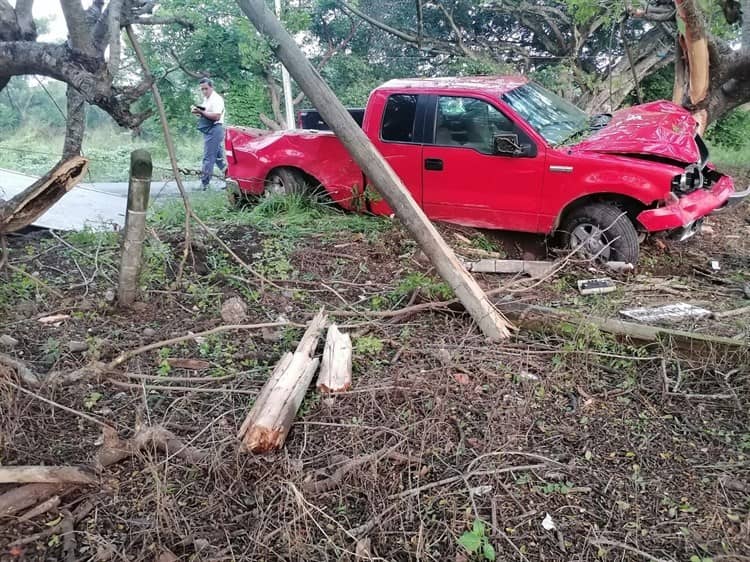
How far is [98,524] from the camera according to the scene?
245cm

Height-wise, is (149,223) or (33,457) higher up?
(149,223)

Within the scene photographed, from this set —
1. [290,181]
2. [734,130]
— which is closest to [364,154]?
[290,181]

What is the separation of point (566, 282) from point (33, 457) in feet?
13.3

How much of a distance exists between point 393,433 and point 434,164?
3479 mm

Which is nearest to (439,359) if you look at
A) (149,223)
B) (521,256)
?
(521,256)

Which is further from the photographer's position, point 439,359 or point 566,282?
point 566,282

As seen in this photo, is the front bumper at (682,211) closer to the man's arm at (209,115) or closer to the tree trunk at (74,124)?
the tree trunk at (74,124)

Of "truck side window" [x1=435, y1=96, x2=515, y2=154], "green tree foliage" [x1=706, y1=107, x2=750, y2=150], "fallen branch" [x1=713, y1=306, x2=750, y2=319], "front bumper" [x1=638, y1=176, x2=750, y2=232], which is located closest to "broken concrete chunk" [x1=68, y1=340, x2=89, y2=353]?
"truck side window" [x1=435, y1=96, x2=515, y2=154]

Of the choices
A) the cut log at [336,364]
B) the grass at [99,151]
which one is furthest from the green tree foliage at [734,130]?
the cut log at [336,364]

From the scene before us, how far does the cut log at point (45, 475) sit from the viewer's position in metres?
2.54

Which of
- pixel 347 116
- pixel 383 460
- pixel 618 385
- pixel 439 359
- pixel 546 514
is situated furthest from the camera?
pixel 347 116

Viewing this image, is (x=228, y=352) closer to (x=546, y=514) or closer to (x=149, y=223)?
(x=546, y=514)

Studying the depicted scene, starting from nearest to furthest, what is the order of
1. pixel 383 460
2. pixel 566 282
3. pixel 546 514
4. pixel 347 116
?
pixel 546 514 → pixel 383 460 → pixel 347 116 → pixel 566 282

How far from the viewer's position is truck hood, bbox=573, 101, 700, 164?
4.90 meters
